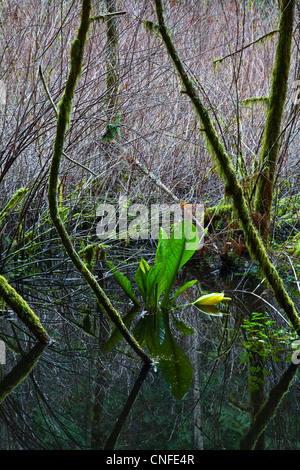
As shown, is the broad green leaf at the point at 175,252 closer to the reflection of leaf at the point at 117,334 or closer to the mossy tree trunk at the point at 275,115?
the reflection of leaf at the point at 117,334

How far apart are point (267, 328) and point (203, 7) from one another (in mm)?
5265

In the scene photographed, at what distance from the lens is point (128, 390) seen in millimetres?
1877

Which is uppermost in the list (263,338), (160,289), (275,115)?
(275,115)

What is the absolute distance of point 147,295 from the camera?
2801mm

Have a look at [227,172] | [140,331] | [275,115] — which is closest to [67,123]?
[227,172]

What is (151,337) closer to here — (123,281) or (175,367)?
(175,367)

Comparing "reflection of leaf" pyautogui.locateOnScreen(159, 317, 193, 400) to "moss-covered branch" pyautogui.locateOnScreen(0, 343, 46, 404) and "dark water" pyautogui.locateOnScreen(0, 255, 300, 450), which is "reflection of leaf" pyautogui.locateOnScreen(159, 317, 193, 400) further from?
"moss-covered branch" pyautogui.locateOnScreen(0, 343, 46, 404)

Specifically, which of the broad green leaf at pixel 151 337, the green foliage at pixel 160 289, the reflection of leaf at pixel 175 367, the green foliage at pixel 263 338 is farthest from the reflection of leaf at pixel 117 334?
the green foliage at pixel 263 338

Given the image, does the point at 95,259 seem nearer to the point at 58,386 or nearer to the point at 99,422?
the point at 58,386

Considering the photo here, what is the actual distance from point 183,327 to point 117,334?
38 cm

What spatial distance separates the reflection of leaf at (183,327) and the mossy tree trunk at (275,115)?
1165 mm

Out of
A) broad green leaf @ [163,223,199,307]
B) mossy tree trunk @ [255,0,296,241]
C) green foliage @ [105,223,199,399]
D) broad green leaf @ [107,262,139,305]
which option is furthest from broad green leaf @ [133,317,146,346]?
mossy tree trunk @ [255,0,296,241]

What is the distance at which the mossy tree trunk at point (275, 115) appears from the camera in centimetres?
292
